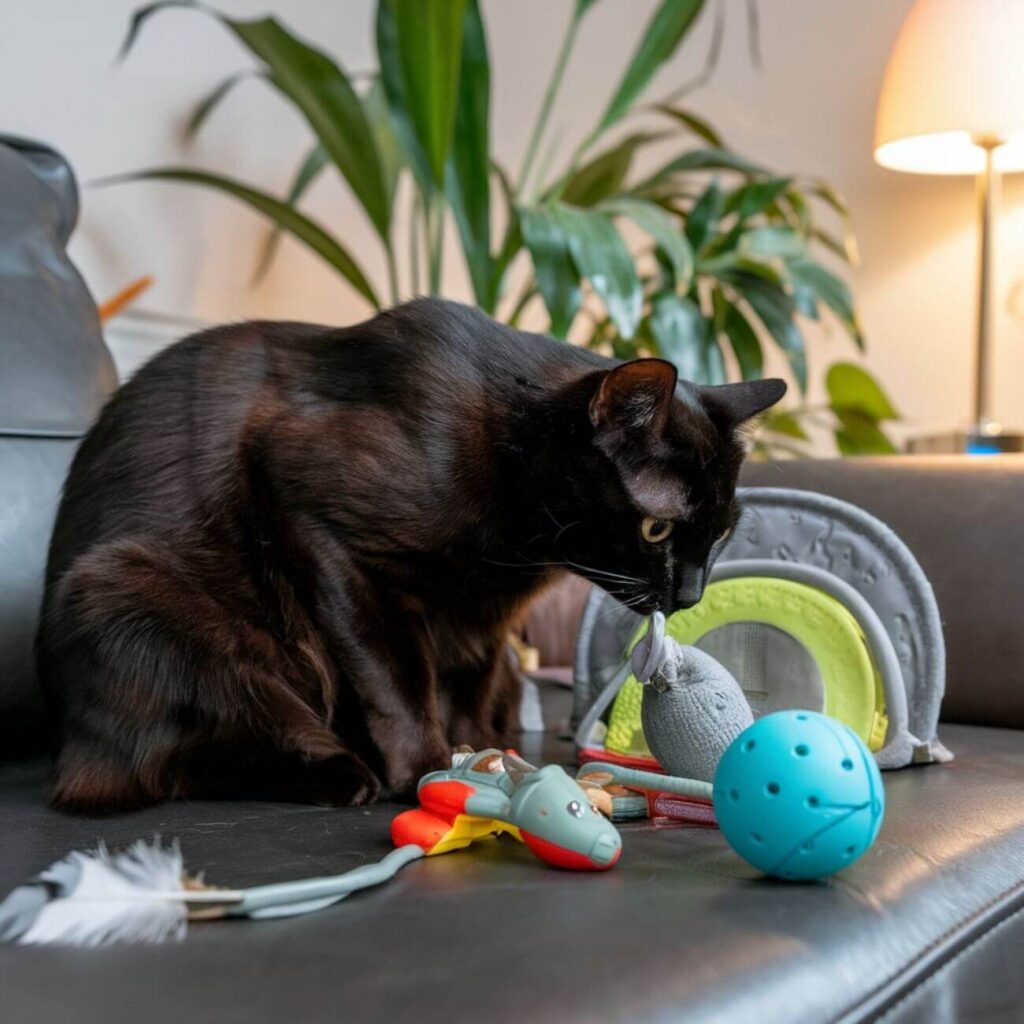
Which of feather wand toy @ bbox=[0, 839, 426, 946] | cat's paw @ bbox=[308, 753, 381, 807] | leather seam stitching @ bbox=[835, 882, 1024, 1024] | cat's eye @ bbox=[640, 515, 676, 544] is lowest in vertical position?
cat's paw @ bbox=[308, 753, 381, 807]

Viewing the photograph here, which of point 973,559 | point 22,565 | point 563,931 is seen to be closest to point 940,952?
point 563,931

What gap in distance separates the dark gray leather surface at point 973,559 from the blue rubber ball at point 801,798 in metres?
0.61

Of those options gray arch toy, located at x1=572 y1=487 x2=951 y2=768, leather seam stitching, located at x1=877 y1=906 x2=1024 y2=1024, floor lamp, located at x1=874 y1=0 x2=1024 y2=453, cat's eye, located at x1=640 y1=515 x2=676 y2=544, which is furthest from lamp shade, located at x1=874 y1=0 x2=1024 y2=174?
leather seam stitching, located at x1=877 y1=906 x2=1024 y2=1024

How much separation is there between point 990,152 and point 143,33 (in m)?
1.42

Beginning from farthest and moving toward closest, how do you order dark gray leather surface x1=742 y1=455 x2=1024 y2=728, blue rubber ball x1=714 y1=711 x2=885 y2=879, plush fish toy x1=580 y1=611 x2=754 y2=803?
dark gray leather surface x1=742 y1=455 x2=1024 y2=728, plush fish toy x1=580 y1=611 x2=754 y2=803, blue rubber ball x1=714 y1=711 x2=885 y2=879

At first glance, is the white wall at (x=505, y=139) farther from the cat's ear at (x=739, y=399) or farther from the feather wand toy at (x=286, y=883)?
the feather wand toy at (x=286, y=883)

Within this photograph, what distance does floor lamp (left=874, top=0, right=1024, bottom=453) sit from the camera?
1879 mm

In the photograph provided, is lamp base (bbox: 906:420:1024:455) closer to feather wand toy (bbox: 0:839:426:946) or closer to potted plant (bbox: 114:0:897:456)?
potted plant (bbox: 114:0:897:456)

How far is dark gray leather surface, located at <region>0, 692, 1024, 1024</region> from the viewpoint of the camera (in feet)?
1.58

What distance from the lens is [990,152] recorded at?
2020mm

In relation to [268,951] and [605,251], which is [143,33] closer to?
[605,251]

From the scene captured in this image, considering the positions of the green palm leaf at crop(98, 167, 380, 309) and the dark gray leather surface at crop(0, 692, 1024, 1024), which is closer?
the dark gray leather surface at crop(0, 692, 1024, 1024)


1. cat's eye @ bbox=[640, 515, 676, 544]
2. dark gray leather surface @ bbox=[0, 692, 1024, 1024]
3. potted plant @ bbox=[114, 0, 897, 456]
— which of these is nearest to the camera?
dark gray leather surface @ bbox=[0, 692, 1024, 1024]

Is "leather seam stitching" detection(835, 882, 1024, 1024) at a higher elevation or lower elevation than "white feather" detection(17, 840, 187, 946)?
lower
